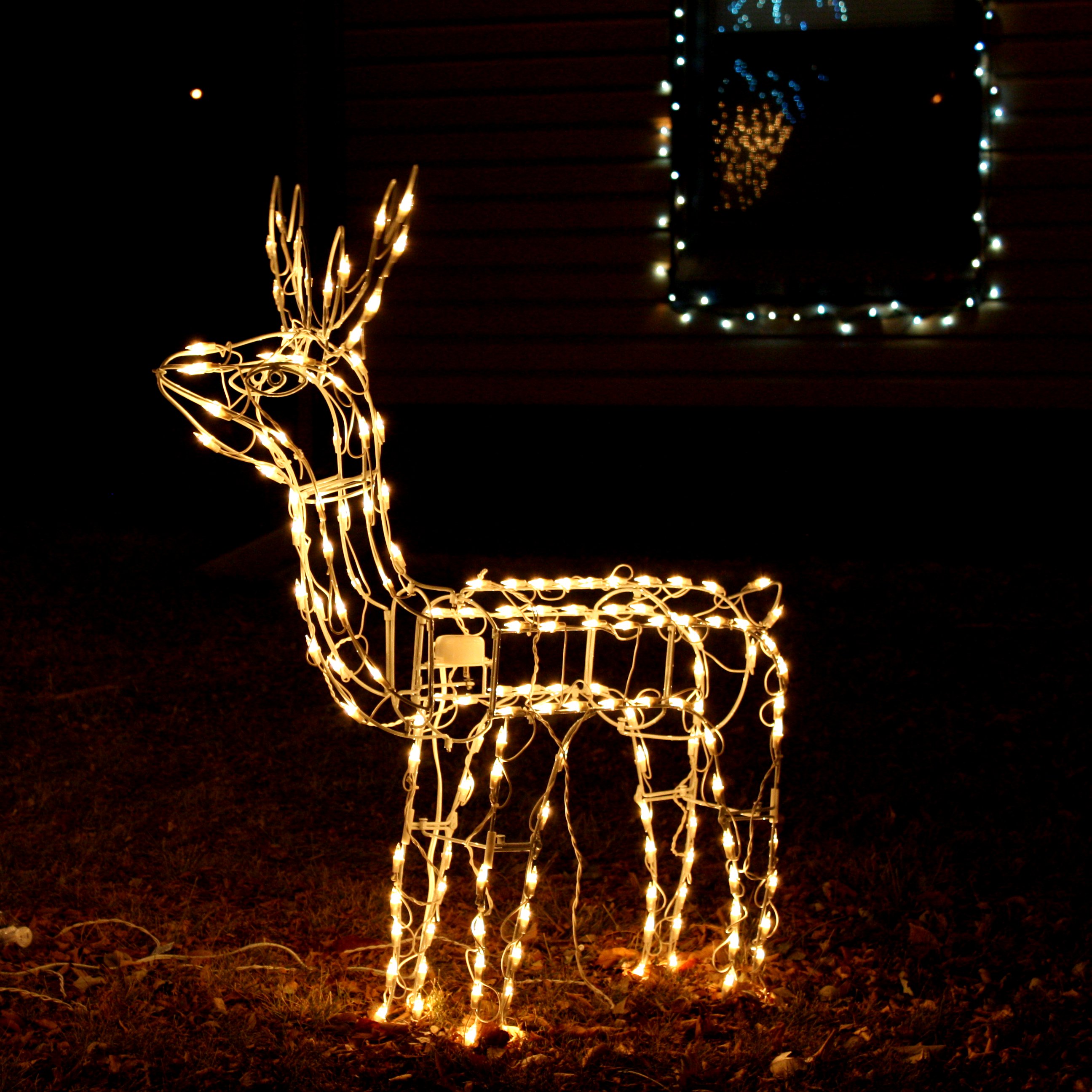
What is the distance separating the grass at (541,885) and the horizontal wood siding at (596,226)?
1634 mm

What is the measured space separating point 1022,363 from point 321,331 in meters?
5.51

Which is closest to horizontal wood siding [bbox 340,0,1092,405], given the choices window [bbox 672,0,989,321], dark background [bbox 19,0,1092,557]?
dark background [bbox 19,0,1092,557]

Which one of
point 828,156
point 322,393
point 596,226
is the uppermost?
point 828,156

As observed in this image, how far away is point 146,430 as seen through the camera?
29.7ft

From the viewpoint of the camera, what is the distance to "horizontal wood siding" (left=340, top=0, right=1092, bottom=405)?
7219 millimetres

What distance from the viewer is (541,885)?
3980mm

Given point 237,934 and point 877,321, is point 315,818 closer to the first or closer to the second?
point 237,934

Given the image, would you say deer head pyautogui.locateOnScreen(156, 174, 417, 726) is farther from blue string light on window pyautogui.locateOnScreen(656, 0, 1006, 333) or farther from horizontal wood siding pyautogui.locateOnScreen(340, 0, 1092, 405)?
blue string light on window pyautogui.locateOnScreen(656, 0, 1006, 333)

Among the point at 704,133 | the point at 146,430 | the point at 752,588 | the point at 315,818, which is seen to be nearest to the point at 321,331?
the point at 752,588

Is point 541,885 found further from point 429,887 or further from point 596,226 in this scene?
point 596,226

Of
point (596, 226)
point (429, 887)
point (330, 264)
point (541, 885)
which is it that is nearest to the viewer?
point (330, 264)

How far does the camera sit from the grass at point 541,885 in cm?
308

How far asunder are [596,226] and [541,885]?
464 cm

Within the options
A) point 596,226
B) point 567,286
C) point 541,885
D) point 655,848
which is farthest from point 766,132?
point 655,848
